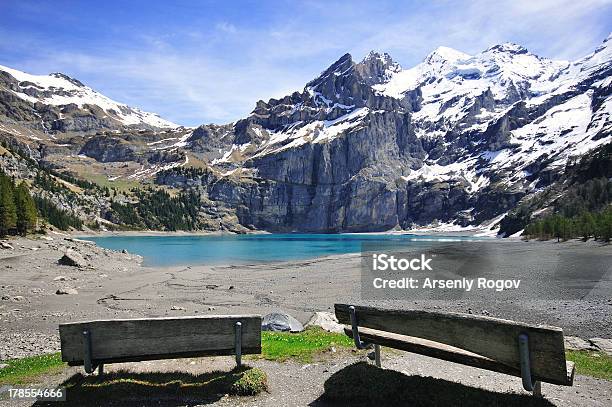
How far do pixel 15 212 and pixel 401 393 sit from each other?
90362 mm

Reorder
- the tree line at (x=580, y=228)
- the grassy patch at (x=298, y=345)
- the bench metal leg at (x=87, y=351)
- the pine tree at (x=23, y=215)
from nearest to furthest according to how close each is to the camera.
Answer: the bench metal leg at (x=87, y=351) → the grassy patch at (x=298, y=345) → the tree line at (x=580, y=228) → the pine tree at (x=23, y=215)

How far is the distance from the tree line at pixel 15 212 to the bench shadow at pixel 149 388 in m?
82.2

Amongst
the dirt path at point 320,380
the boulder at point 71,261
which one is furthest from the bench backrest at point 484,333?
the boulder at point 71,261

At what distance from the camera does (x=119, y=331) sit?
8.98 meters

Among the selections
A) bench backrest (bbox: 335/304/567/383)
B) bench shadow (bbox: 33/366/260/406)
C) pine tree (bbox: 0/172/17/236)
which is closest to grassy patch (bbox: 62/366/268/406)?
bench shadow (bbox: 33/366/260/406)

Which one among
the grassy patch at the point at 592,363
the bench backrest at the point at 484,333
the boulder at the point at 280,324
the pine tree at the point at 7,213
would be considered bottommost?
the boulder at the point at 280,324

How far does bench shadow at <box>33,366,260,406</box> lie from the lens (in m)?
8.20

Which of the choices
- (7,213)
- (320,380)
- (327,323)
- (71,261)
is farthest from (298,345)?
(7,213)

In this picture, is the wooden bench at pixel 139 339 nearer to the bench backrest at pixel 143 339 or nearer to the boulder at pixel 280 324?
the bench backrest at pixel 143 339

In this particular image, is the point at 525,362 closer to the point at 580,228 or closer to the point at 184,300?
the point at 184,300

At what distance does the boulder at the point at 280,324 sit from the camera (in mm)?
17812

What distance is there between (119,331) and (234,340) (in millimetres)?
2448

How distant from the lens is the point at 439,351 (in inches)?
313

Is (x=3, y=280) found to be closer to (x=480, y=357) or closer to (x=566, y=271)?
(x=480, y=357)
